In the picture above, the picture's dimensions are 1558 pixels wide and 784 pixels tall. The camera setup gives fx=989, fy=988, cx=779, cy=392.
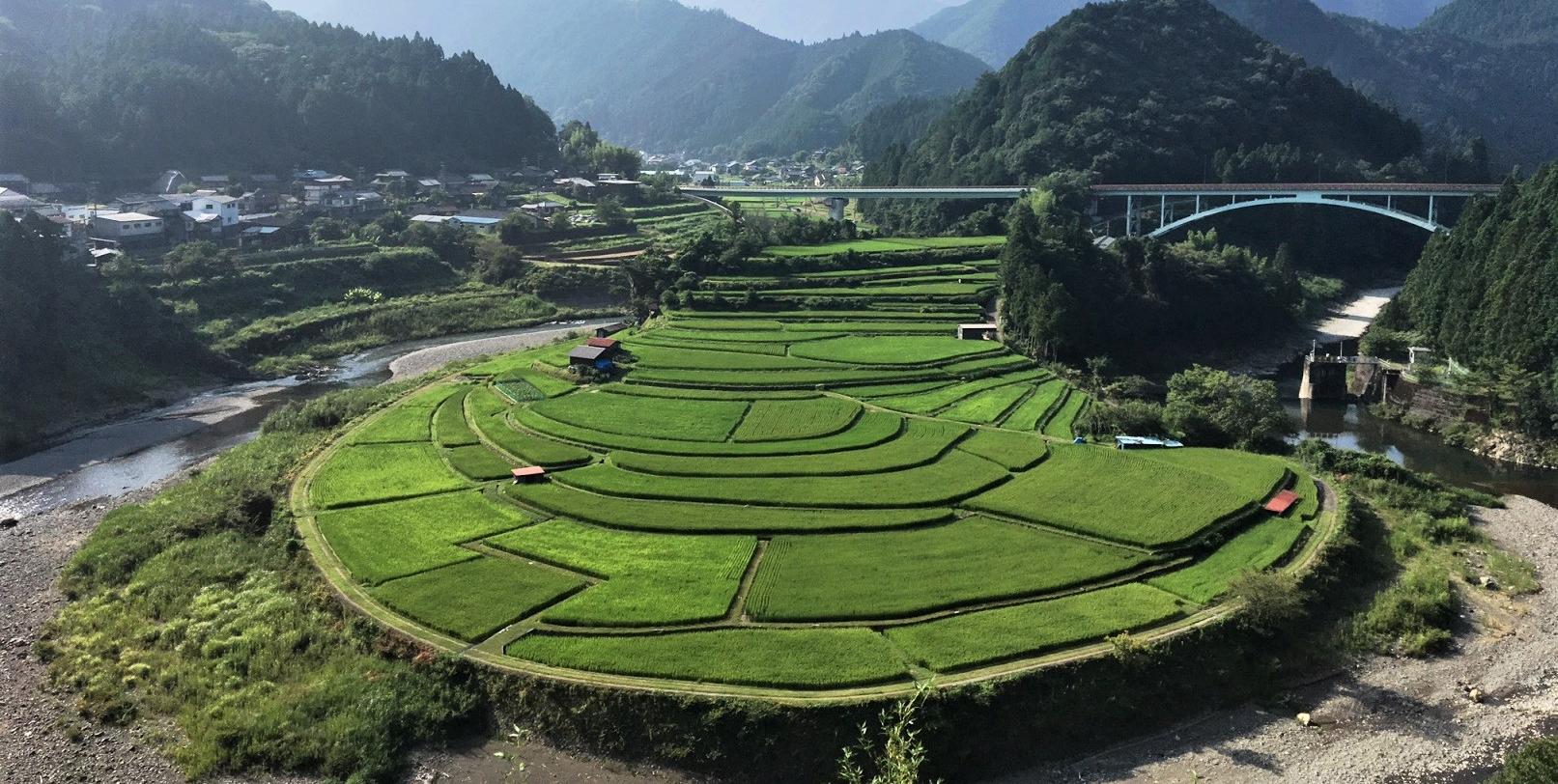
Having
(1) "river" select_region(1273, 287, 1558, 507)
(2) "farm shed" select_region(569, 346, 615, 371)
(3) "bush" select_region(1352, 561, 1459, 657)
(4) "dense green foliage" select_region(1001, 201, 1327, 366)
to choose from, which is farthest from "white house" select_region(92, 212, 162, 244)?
(3) "bush" select_region(1352, 561, 1459, 657)

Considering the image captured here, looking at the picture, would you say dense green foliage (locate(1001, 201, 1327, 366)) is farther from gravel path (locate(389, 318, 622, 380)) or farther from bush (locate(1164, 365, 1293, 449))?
gravel path (locate(389, 318, 622, 380))

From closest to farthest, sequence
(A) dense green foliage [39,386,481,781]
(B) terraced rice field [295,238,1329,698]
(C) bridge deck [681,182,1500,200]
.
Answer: (A) dense green foliage [39,386,481,781]
(B) terraced rice field [295,238,1329,698]
(C) bridge deck [681,182,1500,200]

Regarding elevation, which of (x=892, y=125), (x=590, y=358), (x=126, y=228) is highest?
(x=892, y=125)

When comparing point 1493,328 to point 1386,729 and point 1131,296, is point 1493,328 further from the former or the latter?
point 1386,729

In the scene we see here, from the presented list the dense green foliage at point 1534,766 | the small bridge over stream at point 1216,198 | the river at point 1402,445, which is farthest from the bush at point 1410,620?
the small bridge over stream at point 1216,198

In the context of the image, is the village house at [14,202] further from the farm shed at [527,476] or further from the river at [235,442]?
the farm shed at [527,476]

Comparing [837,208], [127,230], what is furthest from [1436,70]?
[127,230]
